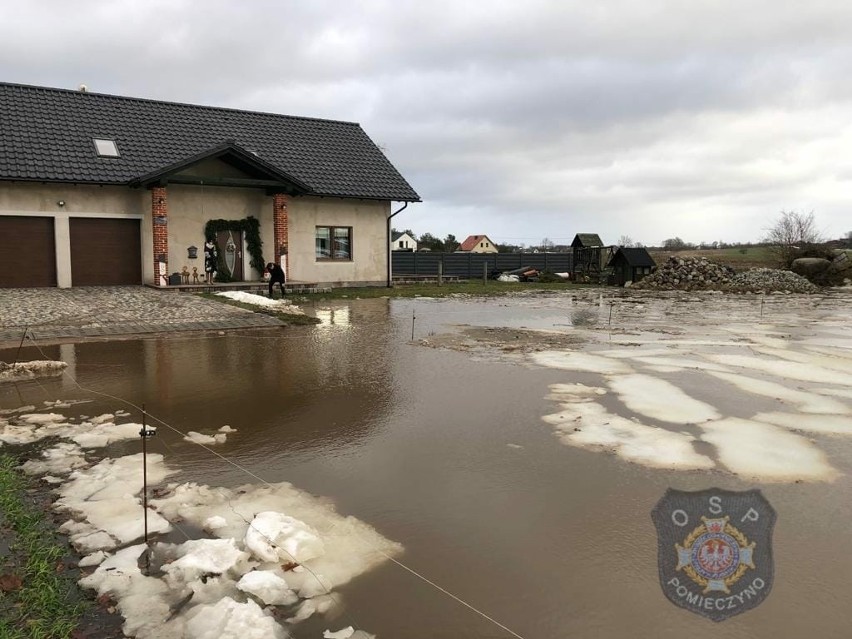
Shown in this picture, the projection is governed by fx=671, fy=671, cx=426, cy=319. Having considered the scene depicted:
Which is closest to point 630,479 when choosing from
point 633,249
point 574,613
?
point 574,613

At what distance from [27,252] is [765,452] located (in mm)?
20239

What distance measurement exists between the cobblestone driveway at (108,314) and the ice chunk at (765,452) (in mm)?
9964

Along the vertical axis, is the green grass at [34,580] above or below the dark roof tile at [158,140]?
below

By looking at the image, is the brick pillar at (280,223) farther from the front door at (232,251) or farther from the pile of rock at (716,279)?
the pile of rock at (716,279)

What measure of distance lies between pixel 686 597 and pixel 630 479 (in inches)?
68.2

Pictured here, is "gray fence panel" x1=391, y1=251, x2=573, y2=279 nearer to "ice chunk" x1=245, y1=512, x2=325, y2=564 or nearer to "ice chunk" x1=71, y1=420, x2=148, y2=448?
"ice chunk" x1=71, y1=420, x2=148, y2=448

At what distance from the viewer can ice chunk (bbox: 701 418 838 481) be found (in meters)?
5.43

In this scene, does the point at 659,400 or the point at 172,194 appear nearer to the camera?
the point at 659,400

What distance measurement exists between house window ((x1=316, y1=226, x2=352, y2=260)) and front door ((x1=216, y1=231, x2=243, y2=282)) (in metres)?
3.11

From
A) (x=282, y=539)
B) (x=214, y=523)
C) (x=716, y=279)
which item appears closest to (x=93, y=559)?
(x=214, y=523)

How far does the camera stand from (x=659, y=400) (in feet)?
25.9

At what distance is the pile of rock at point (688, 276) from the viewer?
109 feet

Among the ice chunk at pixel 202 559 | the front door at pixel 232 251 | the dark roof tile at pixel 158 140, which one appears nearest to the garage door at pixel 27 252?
the dark roof tile at pixel 158 140

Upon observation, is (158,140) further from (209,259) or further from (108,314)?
(108,314)
